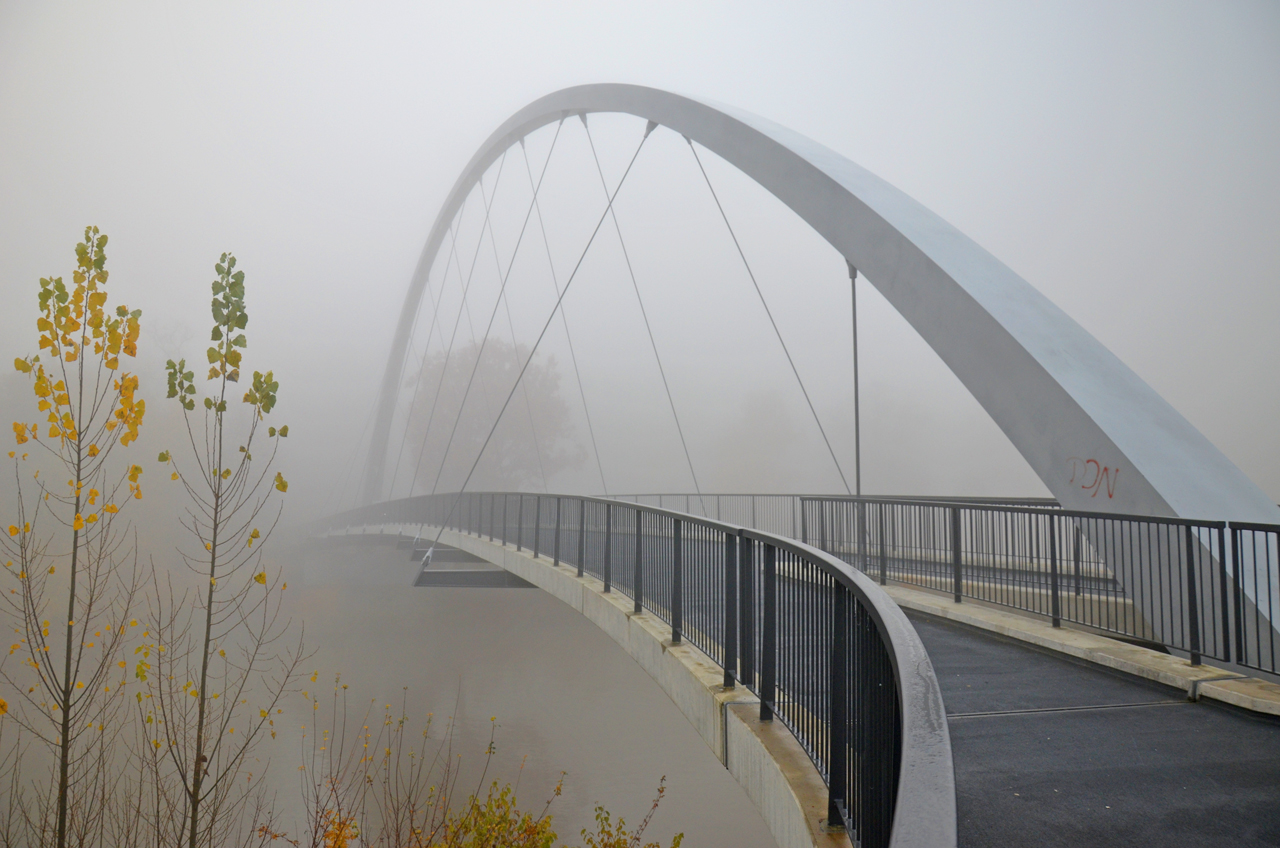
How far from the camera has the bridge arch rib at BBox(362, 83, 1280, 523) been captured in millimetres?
6707

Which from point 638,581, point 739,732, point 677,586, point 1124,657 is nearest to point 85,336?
point 677,586

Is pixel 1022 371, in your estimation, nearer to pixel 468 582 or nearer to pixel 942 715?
pixel 942 715

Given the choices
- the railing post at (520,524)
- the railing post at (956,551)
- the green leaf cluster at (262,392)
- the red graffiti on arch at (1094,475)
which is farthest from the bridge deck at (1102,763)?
the railing post at (520,524)

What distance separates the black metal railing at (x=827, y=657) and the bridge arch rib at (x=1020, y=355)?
295 cm

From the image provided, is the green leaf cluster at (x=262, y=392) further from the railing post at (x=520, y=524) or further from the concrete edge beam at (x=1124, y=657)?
the railing post at (x=520, y=524)

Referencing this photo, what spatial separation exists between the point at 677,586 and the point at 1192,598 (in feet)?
12.0

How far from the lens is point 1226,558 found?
5.84 m

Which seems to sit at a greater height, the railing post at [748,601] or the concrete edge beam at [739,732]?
the railing post at [748,601]

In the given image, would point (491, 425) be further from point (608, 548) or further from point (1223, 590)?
point (1223, 590)

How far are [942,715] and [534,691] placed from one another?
27839mm

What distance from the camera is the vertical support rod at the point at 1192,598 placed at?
5824 millimetres

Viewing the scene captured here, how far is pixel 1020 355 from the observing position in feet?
24.3

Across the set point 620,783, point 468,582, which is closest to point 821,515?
point 468,582

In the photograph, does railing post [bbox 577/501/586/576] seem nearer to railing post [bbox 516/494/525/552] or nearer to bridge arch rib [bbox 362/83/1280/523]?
railing post [bbox 516/494/525/552]
